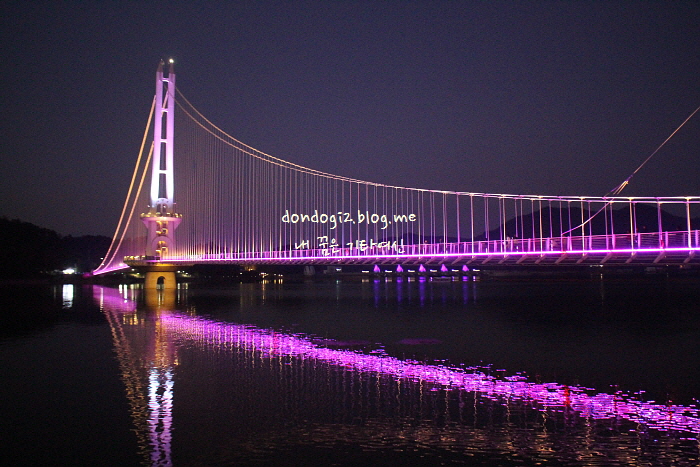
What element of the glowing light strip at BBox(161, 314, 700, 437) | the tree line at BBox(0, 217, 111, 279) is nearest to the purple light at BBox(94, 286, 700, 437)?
the glowing light strip at BBox(161, 314, 700, 437)

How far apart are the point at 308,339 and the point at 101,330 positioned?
9.07 metres

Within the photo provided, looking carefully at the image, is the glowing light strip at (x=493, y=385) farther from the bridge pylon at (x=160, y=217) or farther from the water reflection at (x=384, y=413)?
the bridge pylon at (x=160, y=217)

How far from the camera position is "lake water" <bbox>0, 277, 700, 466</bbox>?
9.57 metres

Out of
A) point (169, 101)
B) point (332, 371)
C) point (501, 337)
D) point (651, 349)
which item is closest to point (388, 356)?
point (332, 371)

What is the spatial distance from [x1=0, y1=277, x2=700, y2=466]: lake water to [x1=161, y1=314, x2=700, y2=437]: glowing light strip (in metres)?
0.06

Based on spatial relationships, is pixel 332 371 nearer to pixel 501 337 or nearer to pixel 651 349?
pixel 501 337

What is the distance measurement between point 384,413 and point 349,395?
61.8 inches

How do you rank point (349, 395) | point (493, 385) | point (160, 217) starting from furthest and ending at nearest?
point (160, 217) < point (493, 385) < point (349, 395)

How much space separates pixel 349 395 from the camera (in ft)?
42.8

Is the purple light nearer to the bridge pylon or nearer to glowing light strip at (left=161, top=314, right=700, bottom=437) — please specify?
glowing light strip at (left=161, top=314, right=700, bottom=437)

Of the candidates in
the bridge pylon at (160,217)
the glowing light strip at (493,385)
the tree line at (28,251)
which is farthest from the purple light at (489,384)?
the tree line at (28,251)

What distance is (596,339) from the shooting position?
22891 mm

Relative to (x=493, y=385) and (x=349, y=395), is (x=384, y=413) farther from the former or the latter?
(x=493, y=385)

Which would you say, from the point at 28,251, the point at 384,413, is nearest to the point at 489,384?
the point at 384,413
